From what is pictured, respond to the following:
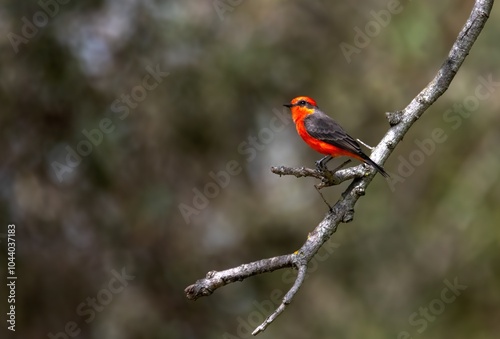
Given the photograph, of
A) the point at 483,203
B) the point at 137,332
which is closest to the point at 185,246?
the point at 137,332

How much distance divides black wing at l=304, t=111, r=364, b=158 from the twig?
3.19 feet

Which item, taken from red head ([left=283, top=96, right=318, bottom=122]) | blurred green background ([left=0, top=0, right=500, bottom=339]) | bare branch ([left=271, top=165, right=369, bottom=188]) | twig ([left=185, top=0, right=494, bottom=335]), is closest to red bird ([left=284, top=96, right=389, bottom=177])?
red head ([left=283, top=96, right=318, bottom=122])

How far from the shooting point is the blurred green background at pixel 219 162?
1064 centimetres

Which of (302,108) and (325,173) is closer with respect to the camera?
(325,173)

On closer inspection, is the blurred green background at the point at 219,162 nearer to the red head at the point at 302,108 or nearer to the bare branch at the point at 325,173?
the red head at the point at 302,108

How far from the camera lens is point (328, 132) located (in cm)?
579

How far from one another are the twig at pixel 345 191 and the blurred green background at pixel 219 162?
571 centimetres

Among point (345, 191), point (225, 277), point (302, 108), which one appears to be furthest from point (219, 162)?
point (225, 277)

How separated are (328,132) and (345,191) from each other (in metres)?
1.49

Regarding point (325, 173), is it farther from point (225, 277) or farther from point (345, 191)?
point (225, 277)

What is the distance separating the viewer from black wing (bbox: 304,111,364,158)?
18.6ft

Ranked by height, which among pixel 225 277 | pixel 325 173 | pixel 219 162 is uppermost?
pixel 219 162

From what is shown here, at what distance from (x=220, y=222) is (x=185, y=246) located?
0.89 metres

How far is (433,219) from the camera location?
10477 mm
